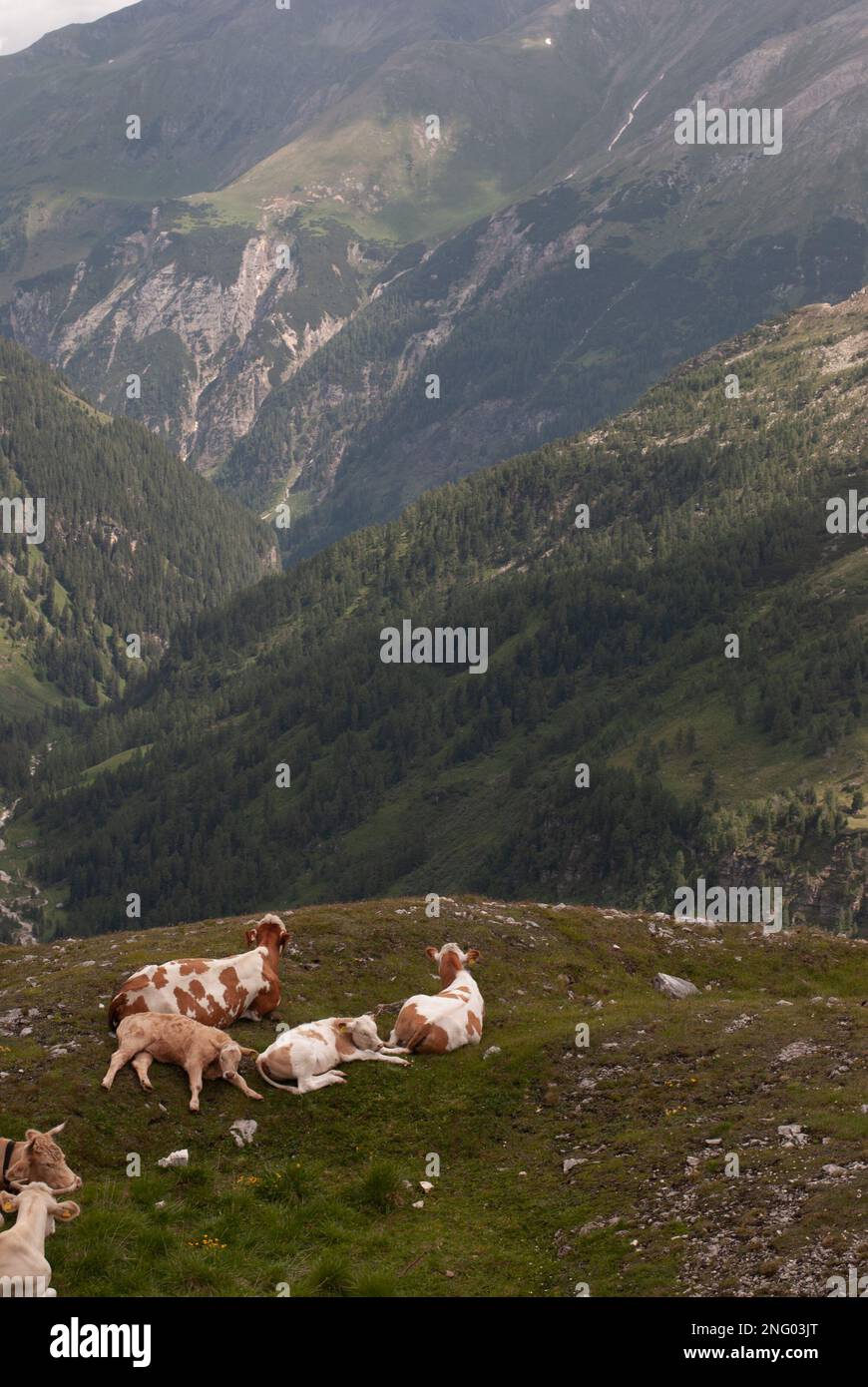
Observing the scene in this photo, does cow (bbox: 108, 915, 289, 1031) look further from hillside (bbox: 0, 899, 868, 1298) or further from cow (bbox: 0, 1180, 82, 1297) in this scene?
cow (bbox: 0, 1180, 82, 1297)

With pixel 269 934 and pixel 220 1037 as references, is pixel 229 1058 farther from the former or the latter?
pixel 269 934

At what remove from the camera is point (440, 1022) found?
116ft

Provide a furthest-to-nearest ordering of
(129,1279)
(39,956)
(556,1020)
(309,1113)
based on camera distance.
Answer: (39,956)
(556,1020)
(309,1113)
(129,1279)

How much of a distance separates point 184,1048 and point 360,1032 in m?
4.52

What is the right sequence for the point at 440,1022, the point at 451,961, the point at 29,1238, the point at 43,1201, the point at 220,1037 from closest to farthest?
the point at 29,1238 → the point at 43,1201 → the point at 220,1037 → the point at 440,1022 → the point at 451,961

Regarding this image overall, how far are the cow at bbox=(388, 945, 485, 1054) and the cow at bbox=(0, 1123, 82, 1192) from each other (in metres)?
10.3

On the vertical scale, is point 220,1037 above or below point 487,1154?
above

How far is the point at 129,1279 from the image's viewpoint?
2327 centimetres

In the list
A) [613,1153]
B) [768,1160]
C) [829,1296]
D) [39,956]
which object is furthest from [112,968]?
[829,1296]

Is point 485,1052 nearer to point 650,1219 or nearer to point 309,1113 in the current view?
point 309,1113

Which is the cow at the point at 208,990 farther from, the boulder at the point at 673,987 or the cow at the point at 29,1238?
the boulder at the point at 673,987

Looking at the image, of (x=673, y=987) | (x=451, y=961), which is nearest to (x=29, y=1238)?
(x=451, y=961)

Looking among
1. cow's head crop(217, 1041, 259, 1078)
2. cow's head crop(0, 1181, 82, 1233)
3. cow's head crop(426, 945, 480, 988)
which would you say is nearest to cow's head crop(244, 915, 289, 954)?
cow's head crop(426, 945, 480, 988)

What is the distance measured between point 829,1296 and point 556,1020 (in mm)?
17381
